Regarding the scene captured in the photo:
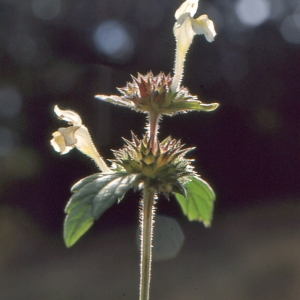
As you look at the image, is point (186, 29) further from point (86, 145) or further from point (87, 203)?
point (87, 203)

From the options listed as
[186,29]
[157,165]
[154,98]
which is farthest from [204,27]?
[157,165]

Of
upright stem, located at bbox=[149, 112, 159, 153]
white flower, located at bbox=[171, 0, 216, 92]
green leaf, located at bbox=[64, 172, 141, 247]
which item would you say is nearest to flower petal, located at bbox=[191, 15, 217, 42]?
white flower, located at bbox=[171, 0, 216, 92]

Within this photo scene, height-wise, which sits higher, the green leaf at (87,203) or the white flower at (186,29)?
the white flower at (186,29)

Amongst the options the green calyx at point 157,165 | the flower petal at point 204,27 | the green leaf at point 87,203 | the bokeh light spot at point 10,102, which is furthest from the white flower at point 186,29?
the bokeh light spot at point 10,102

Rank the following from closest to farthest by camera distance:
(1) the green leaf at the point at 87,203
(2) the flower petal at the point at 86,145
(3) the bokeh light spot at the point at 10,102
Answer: (1) the green leaf at the point at 87,203 → (2) the flower petal at the point at 86,145 → (3) the bokeh light spot at the point at 10,102

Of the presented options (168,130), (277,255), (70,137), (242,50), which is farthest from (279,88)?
(70,137)

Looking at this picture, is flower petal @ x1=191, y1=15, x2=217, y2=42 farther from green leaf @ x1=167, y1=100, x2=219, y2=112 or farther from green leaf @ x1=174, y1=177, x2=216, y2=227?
green leaf @ x1=174, y1=177, x2=216, y2=227

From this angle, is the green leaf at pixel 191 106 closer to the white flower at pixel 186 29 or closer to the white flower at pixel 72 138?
the white flower at pixel 186 29
